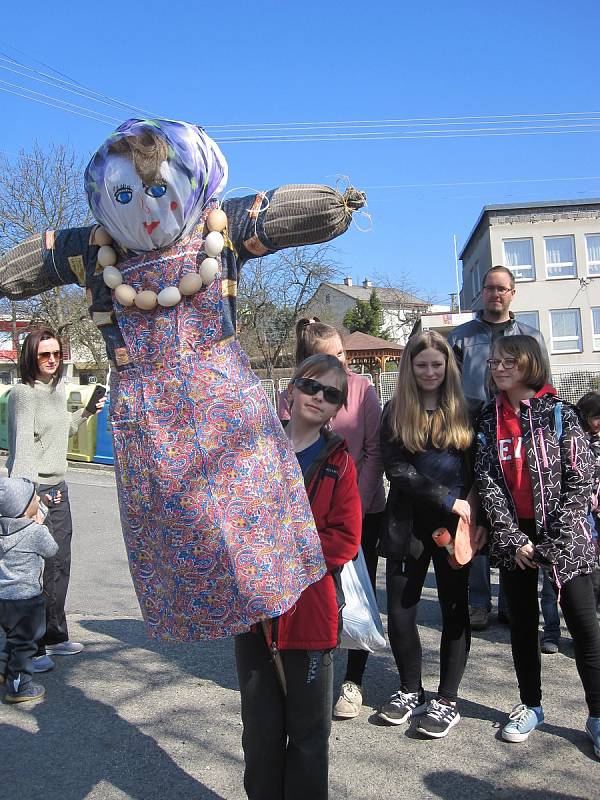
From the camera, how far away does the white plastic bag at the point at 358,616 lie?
3.26 meters

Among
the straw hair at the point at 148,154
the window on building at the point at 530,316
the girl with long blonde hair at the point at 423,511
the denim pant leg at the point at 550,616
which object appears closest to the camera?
the straw hair at the point at 148,154

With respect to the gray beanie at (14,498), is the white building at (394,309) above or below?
above

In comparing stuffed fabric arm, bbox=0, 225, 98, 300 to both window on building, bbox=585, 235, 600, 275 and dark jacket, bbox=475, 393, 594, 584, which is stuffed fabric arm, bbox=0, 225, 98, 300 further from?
window on building, bbox=585, 235, 600, 275

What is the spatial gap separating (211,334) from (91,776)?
204 cm

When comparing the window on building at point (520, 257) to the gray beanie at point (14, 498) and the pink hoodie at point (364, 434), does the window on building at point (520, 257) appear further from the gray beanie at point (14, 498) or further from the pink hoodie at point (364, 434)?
the gray beanie at point (14, 498)

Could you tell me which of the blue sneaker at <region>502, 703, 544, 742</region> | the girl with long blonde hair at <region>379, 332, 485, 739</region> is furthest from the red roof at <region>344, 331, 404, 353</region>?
the blue sneaker at <region>502, 703, 544, 742</region>

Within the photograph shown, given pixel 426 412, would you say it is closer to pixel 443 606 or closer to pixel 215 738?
pixel 443 606

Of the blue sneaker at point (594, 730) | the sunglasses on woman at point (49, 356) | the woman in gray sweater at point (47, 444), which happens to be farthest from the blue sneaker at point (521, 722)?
the sunglasses on woman at point (49, 356)

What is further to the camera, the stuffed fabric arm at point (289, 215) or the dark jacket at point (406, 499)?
the dark jacket at point (406, 499)

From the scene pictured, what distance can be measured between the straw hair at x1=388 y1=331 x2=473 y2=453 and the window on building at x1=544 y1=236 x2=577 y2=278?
31.8 m

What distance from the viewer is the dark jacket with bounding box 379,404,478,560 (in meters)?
3.35

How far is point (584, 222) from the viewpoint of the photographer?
107 feet

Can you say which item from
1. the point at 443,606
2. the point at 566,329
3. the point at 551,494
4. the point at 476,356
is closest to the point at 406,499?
the point at 443,606

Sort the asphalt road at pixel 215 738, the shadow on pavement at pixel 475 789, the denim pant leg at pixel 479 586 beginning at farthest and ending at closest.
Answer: the denim pant leg at pixel 479 586 → the asphalt road at pixel 215 738 → the shadow on pavement at pixel 475 789
